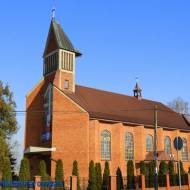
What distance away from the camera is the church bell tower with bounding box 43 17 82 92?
114ft

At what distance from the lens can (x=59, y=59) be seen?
35.2 m

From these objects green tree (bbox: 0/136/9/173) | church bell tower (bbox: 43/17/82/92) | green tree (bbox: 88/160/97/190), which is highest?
church bell tower (bbox: 43/17/82/92)

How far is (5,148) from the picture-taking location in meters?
27.8

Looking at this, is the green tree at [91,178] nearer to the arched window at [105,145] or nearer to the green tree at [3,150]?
the arched window at [105,145]

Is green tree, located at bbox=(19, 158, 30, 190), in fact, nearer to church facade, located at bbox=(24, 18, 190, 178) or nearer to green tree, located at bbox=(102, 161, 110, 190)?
church facade, located at bbox=(24, 18, 190, 178)

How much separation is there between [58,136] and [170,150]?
14086 millimetres

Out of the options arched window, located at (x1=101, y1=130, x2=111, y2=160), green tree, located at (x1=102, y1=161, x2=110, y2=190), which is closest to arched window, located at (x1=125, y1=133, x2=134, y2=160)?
arched window, located at (x1=101, y1=130, x2=111, y2=160)

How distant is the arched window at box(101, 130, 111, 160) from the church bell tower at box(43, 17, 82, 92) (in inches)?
218

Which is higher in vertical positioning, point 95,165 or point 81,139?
point 81,139

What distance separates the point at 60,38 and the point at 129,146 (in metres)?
13.0

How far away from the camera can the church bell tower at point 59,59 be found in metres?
34.8

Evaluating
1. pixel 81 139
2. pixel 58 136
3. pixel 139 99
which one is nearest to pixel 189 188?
pixel 81 139

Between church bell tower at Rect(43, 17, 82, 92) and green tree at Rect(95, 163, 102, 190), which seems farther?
church bell tower at Rect(43, 17, 82, 92)

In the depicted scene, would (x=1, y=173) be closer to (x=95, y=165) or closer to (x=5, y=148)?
(x=5, y=148)
